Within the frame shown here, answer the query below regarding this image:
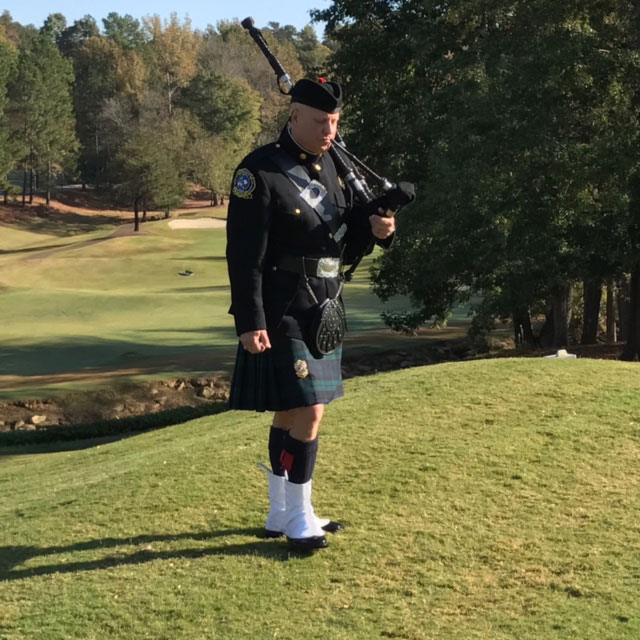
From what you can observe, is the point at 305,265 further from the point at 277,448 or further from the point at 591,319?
the point at 591,319

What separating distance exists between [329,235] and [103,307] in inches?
1228

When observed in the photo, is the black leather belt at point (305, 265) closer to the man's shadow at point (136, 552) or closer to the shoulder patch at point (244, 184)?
the shoulder patch at point (244, 184)

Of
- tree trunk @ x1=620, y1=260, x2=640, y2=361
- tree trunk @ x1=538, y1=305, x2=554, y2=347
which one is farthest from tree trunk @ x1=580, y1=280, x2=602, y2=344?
tree trunk @ x1=620, y1=260, x2=640, y2=361

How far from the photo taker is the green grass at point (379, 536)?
4.12m

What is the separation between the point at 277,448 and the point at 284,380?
0.56m

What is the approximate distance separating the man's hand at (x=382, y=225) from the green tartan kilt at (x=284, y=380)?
30.6 inches

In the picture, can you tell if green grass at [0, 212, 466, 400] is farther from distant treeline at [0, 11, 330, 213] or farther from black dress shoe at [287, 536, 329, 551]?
black dress shoe at [287, 536, 329, 551]

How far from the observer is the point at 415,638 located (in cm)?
390

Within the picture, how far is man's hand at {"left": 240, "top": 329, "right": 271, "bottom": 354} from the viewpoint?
15.5ft

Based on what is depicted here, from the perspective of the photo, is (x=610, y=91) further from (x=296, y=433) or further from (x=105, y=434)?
(x=296, y=433)

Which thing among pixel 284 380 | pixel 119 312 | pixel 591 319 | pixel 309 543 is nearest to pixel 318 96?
pixel 284 380

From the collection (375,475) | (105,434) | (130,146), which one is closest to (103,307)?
(105,434)

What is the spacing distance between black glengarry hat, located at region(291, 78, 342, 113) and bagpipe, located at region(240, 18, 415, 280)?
9.3 inches

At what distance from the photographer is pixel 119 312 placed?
3428 cm
